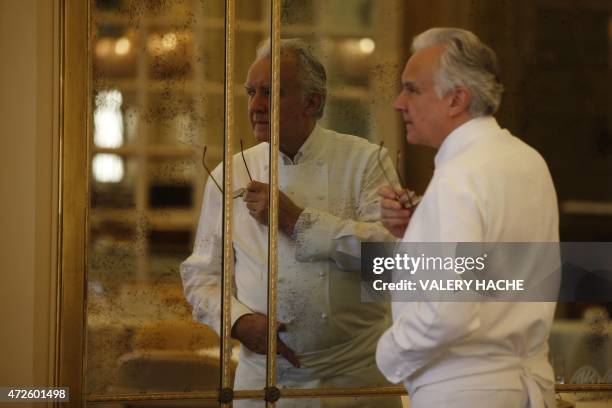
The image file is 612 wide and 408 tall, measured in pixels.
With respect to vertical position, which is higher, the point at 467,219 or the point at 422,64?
the point at 422,64

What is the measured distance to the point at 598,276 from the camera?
99.5 inches

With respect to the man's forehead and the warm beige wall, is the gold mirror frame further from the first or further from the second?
the man's forehead

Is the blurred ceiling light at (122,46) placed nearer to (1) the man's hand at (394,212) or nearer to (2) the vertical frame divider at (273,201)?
(2) the vertical frame divider at (273,201)

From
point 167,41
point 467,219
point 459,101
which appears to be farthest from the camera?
point 167,41

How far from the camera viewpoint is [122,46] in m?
2.47

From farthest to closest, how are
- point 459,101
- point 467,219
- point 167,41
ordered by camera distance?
1. point 167,41
2. point 459,101
3. point 467,219

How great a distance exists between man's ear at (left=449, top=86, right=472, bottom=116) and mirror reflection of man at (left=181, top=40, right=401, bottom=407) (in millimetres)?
239

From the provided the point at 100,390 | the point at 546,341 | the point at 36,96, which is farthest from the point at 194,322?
the point at 546,341

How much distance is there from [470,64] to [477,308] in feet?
2.12

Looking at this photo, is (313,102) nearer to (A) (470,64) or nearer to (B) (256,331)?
(A) (470,64)

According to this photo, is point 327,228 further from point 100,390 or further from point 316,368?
point 100,390

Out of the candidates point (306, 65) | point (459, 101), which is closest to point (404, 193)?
point (459, 101)

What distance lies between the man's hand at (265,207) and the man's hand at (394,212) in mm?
221

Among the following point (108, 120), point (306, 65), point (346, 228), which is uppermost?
point (306, 65)
